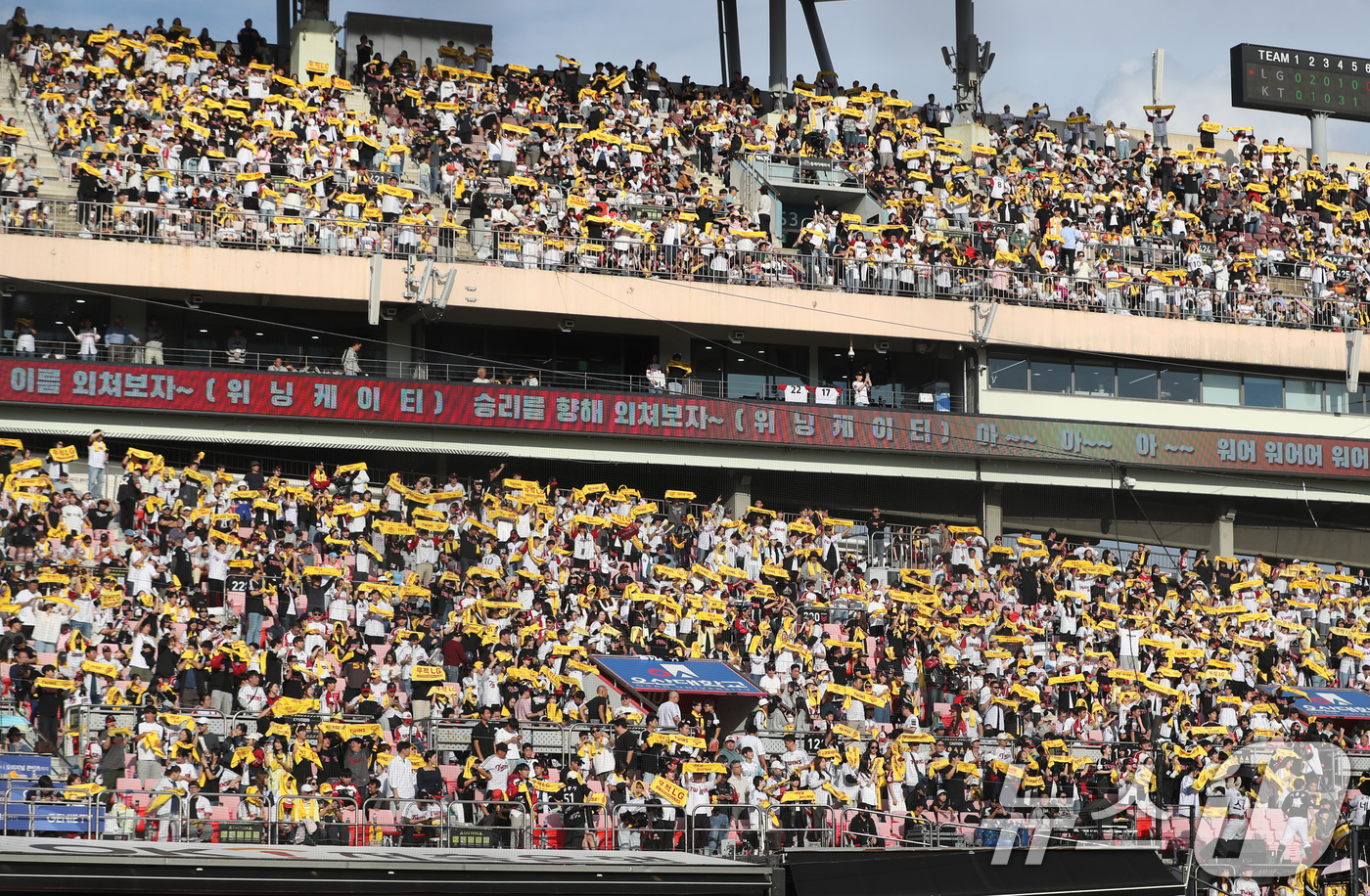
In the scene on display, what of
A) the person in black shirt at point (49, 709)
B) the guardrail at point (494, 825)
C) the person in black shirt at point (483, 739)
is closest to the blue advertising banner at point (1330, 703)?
the guardrail at point (494, 825)

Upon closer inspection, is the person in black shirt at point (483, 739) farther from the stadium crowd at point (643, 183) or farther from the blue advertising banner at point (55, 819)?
the stadium crowd at point (643, 183)

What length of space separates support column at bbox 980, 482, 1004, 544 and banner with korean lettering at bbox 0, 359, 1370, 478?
870 millimetres

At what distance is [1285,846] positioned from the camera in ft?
64.2

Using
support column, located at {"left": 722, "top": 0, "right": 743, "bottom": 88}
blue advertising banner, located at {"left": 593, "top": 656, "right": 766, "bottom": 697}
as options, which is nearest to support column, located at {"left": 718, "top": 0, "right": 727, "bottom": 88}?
support column, located at {"left": 722, "top": 0, "right": 743, "bottom": 88}

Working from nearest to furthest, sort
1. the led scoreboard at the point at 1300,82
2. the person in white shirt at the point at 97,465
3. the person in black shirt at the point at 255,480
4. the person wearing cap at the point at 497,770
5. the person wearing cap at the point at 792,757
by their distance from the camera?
the person wearing cap at the point at 497,770
the person wearing cap at the point at 792,757
the person in white shirt at the point at 97,465
the person in black shirt at the point at 255,480
the led scoreboard at the point at 1300,82

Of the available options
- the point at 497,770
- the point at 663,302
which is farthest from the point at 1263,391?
→ the point at 497,770

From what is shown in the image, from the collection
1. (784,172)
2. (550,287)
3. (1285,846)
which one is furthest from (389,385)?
(1285,846)

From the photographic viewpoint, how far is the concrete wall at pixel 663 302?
103ft

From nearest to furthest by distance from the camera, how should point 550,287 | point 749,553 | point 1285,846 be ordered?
point 1285,846
point 749,553
point 550,287

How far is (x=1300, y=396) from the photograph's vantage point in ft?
127

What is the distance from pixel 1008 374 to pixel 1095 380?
2.04 metres

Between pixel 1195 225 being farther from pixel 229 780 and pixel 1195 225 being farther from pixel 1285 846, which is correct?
pixel 229 780

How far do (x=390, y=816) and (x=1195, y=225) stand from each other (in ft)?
90.6

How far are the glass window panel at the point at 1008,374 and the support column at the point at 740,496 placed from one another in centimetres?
581
